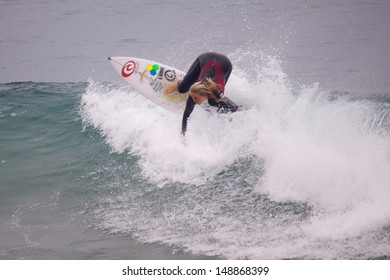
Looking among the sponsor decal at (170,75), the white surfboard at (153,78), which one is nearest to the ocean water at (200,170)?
the white surfboard at (153,78)

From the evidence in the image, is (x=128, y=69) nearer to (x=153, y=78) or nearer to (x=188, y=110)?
(x=153, y=78)

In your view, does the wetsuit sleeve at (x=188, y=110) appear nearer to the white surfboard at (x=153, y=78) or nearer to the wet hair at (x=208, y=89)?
the wet hair at (x=208, y=89)

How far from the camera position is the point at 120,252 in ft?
15.2

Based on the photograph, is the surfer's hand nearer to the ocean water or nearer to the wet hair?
the ocean water

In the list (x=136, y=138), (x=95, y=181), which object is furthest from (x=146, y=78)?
(x=95, y=181)

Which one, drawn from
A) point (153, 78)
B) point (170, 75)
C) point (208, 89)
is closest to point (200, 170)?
point (208, 89)

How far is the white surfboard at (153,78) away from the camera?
7188 mm

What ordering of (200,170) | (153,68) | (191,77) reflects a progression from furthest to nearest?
(153,68) → (191,77) → (200,170)

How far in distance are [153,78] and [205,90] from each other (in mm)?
1824

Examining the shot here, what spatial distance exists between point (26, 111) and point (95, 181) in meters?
3.59

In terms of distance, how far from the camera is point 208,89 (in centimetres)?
584

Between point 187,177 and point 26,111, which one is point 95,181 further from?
point 26,111

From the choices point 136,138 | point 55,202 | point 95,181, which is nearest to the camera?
point 55,202

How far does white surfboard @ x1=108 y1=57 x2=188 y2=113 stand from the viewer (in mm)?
7188
